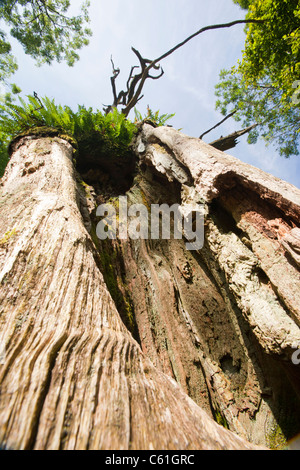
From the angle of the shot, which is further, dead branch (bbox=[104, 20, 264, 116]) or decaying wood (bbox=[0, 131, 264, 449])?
dead branch (bbox=[104, 20, 264, 116])

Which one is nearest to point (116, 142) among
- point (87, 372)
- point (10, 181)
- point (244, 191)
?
point (10, 181)

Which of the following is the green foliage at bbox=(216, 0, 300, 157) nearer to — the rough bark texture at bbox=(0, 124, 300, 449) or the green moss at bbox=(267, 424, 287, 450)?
the rough bark texture at bbox=(0, 124, 300, 449)

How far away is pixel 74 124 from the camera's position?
4.95 metres

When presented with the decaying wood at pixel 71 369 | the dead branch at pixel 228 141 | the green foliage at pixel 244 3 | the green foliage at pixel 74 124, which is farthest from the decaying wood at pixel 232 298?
the green foliage at pixel 244 3

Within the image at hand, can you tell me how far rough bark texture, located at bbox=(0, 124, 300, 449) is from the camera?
2.74 ft

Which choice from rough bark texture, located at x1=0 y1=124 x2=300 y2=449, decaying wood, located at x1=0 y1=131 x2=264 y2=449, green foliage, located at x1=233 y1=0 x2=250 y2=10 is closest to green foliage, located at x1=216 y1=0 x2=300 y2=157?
green foliage, located at x1=233 y1=0 x2=250 y2=10

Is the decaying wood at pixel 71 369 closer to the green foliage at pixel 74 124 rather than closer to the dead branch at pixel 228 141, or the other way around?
the green foliage at pixel 74 124

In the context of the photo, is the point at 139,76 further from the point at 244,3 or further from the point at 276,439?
the point at 276,439

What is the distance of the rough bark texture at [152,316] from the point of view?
0.84 m

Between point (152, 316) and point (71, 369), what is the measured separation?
2067mm

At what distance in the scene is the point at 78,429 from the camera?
2.45 feet

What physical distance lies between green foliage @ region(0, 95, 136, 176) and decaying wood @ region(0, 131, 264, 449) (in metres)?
3.84

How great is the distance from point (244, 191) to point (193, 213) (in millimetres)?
689
